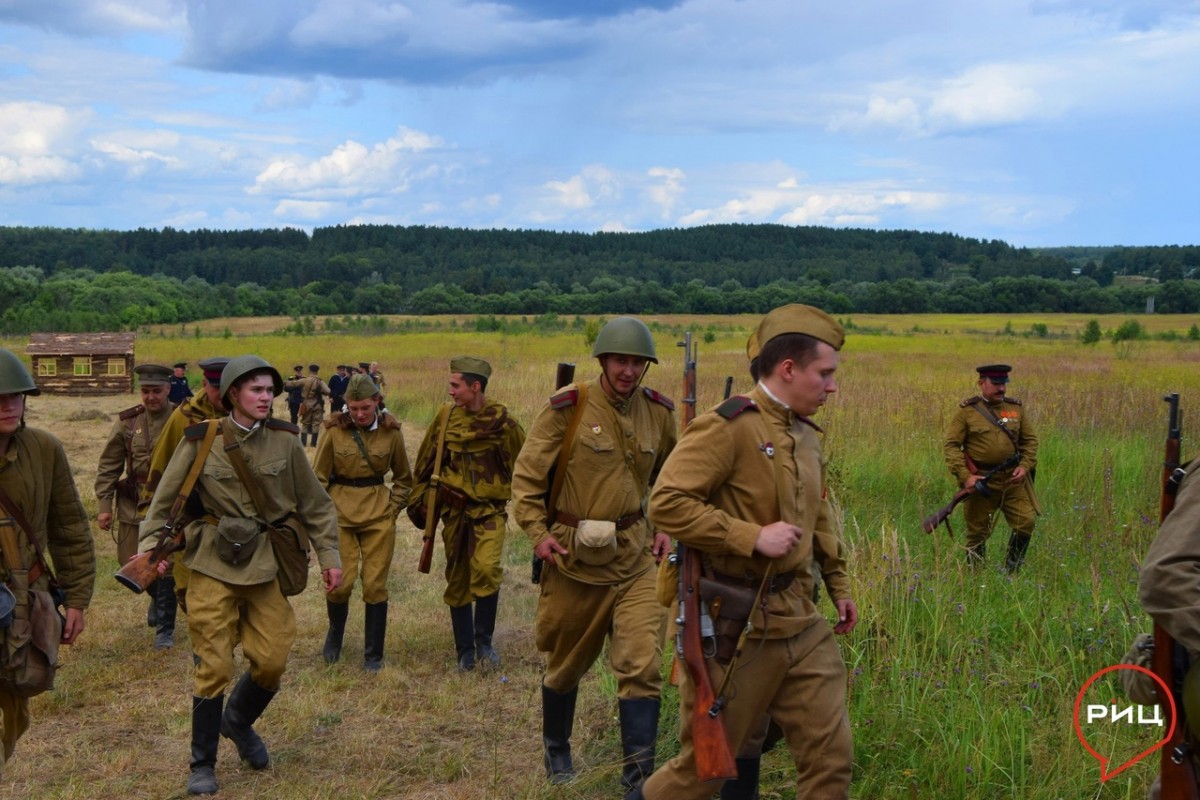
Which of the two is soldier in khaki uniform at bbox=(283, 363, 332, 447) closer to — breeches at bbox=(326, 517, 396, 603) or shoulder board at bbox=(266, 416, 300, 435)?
breeches at bbox=(326, 517, 396, 603)

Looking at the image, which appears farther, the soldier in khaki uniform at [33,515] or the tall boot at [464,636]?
the tall boot at [464,636]

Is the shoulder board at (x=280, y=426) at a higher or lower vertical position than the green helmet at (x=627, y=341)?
lower

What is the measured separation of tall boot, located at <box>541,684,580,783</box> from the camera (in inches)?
212

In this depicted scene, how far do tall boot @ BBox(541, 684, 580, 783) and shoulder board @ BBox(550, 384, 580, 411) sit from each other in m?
1.35

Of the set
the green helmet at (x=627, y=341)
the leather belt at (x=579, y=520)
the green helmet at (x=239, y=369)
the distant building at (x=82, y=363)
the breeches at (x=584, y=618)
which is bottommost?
the distant building at (x=82, y=363)

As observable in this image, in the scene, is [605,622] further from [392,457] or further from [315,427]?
[315,427]

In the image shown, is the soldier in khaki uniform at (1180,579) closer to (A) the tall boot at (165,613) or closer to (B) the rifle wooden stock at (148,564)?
(B) the rifle wooden stock at (148,564)

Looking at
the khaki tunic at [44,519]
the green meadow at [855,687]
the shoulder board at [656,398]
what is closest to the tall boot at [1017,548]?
the green meadow at [855,687]

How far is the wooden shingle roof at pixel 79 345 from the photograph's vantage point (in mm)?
34094

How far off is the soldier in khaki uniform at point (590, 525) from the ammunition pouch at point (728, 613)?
145cm

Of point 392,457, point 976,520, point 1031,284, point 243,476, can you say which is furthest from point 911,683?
point 1031,284

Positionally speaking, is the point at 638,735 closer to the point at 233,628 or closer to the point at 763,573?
the point at 763,573

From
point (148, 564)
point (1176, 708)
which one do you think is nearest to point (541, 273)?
point (148, 564)

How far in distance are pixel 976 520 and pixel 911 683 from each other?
4.80 meters
